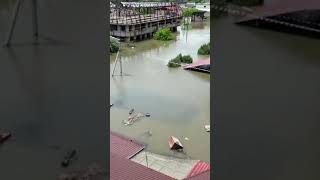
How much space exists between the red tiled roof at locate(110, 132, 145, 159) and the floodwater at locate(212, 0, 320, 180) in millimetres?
1617

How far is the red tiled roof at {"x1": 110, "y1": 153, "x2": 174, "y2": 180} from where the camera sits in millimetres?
1969

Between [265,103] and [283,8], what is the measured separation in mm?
232

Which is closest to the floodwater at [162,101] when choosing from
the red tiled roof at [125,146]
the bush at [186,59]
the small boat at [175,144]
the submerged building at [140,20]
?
the small boat at [175,144]

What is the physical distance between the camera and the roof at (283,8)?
0.90 m
